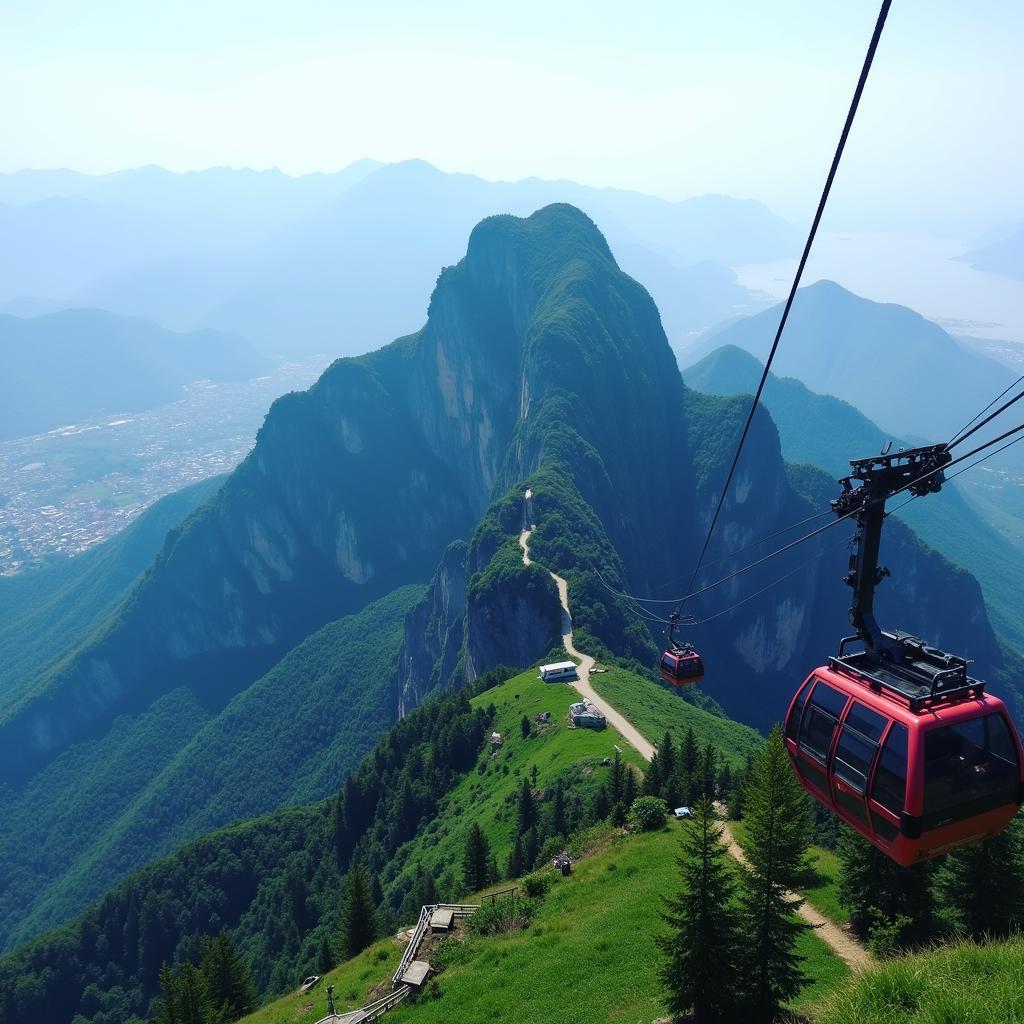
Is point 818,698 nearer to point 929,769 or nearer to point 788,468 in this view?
point 929,769

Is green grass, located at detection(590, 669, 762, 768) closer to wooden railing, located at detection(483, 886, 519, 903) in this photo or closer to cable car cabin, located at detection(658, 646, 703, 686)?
wooden railing, located at detection(483, 886, 519, 903)

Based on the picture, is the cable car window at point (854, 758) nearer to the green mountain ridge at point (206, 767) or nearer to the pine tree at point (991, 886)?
the pine tree at point (991, 886)

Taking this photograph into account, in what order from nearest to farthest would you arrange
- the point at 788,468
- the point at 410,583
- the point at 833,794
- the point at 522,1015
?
the point at 833,794 → the point at 522,1015 → the point at 788,468 → the point at 410,583

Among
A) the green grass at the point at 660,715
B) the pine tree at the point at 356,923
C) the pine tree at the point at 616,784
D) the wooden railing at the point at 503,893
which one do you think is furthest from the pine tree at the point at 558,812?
the pine tree at the point at 356,923

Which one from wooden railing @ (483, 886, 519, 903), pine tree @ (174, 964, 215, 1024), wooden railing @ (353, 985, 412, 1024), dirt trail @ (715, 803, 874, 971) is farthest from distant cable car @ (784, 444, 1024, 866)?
pine tree @ (174, 964, 215, 1024)

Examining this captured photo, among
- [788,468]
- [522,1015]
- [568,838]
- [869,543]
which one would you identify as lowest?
[788,468]

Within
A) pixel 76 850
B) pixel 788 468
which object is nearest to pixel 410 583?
pixel 76 850
